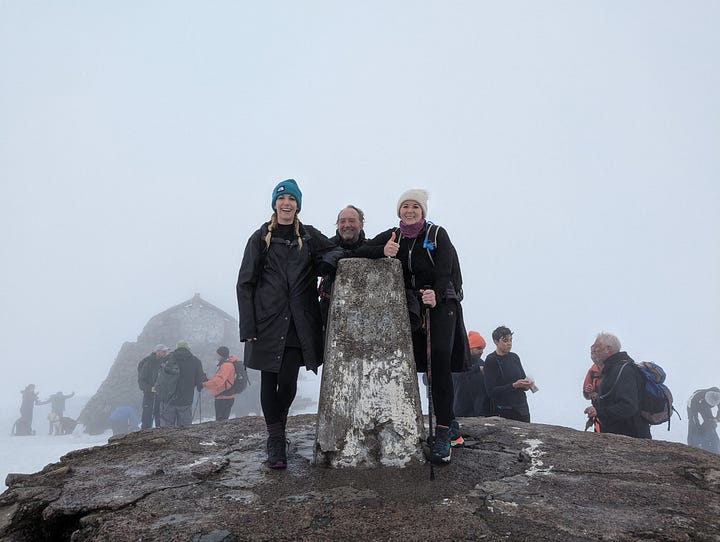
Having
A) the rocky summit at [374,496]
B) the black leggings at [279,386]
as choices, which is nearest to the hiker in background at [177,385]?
the rocky summit at [374,496]

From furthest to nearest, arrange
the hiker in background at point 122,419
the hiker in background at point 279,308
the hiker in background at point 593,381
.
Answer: the hiker in background at point 122,419 → the hiker in background at point 593,381 → the hiker in background at point 279,308

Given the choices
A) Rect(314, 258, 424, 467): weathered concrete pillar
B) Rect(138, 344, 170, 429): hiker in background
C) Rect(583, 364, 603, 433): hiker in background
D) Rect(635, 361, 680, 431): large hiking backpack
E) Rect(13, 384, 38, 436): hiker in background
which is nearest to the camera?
Rect(314, 258, 424, 467): weathered concrete pillar

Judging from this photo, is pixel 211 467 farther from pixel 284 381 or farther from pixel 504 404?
pixel 504 404

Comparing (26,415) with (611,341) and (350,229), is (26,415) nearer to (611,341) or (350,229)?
(350,229)

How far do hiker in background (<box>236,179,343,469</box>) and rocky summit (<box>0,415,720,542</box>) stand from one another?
0.58 m

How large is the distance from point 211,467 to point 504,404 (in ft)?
14.3

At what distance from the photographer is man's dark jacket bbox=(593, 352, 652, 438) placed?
219 inches

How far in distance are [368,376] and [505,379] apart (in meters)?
3.43

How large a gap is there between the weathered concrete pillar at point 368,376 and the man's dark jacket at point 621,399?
3164 mm

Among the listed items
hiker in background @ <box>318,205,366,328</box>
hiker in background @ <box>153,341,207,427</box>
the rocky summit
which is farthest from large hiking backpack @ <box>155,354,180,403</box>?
hiker in background @ <box>318,205,366,328</box>

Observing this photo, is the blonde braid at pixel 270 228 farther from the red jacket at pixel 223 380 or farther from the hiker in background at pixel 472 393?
the red jacket at pixel 223 380

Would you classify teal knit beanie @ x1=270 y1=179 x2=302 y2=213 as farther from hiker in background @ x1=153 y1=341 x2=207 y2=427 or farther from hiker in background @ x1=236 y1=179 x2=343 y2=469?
hiker in background @ x1=153 y1=341 x2=207 y2=427

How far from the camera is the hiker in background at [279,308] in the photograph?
3.93 m

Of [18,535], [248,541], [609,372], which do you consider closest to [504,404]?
[609,372]
